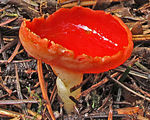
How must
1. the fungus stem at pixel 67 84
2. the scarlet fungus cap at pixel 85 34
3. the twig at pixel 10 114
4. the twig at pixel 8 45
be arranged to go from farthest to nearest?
the twig at pixel 8 45 → the twig at pixel 10 114 → the fungus stem at pixel 67 84 → the scarlet fungus cap at pixel 85 34

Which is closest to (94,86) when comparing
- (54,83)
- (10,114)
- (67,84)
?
(67,84)

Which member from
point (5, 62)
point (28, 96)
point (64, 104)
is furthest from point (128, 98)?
point (5, 62)

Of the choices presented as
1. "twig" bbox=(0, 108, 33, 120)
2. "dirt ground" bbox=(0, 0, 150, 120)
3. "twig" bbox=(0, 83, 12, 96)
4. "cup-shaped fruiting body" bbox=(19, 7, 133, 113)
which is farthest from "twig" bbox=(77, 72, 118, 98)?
"twig" bbox=(0, 83, 12, 96)

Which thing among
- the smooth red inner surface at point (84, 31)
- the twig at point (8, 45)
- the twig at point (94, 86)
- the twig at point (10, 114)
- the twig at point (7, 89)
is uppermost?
the smooth red inner surface at point (84, 31)

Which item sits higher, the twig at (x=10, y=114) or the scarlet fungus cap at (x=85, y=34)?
the scarlet fungus cap at (x=85, y=34)

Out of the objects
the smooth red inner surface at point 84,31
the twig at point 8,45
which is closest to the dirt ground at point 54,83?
the twig at point 8,45

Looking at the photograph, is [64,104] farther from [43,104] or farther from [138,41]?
[138,41]

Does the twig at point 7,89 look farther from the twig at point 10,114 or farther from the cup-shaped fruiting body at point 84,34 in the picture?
the cup-shaped fruiting body at point 84,34

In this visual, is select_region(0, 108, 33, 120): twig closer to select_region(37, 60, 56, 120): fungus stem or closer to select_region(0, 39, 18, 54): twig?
select_region(37, 60, 56, 120): fungus stem

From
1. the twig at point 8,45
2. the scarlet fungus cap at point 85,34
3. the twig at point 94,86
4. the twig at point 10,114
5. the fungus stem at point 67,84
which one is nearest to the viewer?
the scarlet fungus cap at point 85,34
